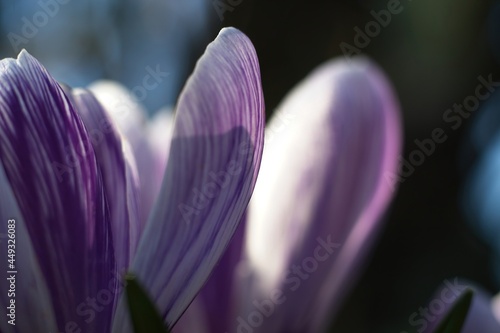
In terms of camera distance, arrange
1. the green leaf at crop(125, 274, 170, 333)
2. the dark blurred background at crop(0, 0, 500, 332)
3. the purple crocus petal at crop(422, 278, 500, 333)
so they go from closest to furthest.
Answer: the green leaf at crop(125, 274, 170, 333), the purple crocus petal at crop(422, 278, 500, 333), the dark blurred background at crop(0, 0, 500, 332)

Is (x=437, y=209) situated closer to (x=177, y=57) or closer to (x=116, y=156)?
(x=177, y=57)

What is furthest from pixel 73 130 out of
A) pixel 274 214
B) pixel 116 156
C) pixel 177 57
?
pixel 177 57

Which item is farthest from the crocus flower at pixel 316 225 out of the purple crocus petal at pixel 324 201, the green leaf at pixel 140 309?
the green leaf at pixel 140 309

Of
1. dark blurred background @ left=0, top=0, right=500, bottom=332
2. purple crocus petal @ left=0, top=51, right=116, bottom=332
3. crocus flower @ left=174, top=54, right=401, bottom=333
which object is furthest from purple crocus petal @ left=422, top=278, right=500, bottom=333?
dark blurred background @ left=0, top=0, right=500, bottom=332

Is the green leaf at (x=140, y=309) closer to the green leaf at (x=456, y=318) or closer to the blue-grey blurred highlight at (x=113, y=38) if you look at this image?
the green leaf at (x=456, y=318)

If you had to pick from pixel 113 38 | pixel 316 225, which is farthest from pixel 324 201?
pixel 113 38

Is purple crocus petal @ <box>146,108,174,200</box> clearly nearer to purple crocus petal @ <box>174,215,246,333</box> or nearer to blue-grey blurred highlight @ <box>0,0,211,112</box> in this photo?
purple crocus petal @ <box>174,215,246,333</box>
